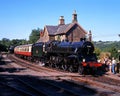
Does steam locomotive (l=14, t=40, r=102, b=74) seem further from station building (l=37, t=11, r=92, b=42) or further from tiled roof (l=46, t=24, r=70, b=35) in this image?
tiled roof (l=46, t=24, r=70, b=35)

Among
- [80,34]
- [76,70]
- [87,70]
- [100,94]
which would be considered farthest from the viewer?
[80,34]

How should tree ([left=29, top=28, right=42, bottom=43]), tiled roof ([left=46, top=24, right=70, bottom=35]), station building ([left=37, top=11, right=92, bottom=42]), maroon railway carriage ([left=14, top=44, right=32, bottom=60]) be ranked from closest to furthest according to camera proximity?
maroon railway carriage ([left=14, top=44, right=32, bottom=60]) → station building ([left=37, top=11, right=92, bottom=42]) → tiled roof ([left=46, top=24, right=70, bottom=35]) → tree ([left=29, top=28, right=42, bottom=43])

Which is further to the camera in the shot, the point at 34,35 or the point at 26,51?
the point at 34,35

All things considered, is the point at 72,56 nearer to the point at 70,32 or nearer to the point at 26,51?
the point at 26,51

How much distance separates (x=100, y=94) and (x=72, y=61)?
1215 centimetres

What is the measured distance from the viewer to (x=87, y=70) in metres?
25.8

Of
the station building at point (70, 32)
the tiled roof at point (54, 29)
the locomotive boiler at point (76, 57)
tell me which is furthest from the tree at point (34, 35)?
the locomotive boiler at point (76, 57)

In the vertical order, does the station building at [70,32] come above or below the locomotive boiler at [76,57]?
above

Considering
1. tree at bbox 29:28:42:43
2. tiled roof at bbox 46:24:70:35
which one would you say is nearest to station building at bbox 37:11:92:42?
tiled roof at bbox 46:24:70:35

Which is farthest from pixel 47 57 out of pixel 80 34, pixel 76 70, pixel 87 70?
pixel 80 34

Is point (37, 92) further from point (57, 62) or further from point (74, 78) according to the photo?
point (57, 62)

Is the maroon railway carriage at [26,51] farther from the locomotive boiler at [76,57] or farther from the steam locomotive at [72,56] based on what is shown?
the locomotive boiler at [76,57]

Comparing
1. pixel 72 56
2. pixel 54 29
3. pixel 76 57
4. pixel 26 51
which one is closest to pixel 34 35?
pixel 54 29

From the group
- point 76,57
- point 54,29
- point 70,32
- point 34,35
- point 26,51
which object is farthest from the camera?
point 34,35
